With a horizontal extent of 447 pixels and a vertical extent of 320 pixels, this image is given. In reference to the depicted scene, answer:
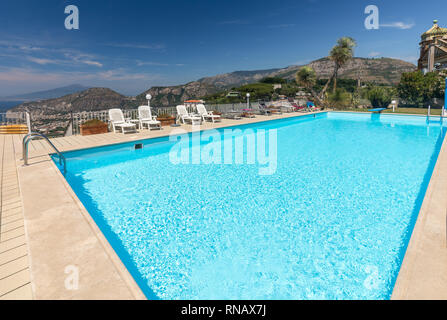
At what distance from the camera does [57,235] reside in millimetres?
2371

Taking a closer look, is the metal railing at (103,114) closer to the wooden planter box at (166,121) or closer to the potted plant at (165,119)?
the potted plant at (165,119)

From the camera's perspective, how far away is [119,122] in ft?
27.6

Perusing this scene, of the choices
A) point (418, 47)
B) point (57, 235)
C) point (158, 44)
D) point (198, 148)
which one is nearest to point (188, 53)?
point (158, 44)

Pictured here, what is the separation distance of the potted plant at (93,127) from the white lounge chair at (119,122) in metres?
0.30

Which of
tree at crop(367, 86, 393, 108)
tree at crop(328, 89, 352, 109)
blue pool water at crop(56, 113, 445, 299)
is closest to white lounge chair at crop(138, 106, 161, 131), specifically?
blue pool water at crop(56, 113, 445, 299)

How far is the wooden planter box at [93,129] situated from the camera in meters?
7.98

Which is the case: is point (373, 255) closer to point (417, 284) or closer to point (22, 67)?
point (417, 284)

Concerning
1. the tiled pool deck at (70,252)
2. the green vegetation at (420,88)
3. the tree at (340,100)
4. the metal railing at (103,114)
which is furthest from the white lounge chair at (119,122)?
the green vegetation at (420,88)

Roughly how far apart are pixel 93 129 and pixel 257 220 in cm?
680

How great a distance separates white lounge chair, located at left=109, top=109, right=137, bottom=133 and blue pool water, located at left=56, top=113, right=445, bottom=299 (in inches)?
62.4

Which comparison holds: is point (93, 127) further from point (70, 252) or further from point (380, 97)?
point (380, 97)

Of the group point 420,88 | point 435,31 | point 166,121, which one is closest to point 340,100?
point 420,88

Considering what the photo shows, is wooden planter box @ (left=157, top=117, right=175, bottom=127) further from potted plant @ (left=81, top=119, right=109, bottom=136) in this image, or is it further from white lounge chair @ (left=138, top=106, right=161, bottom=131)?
potted plant @ (left=81, top=119, right=109, bottom=136)
